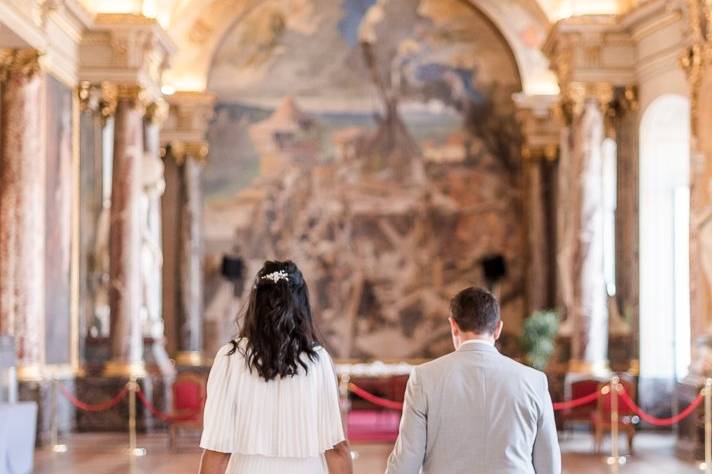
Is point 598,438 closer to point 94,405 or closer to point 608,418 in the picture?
point 608,418

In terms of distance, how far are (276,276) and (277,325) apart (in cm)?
22

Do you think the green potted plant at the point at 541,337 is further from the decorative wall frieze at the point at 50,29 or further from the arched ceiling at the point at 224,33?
the decorative wall frieze at the point at 50,29

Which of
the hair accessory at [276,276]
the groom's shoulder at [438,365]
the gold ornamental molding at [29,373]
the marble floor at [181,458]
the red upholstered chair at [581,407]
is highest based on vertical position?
the hair accessory at [276,276]

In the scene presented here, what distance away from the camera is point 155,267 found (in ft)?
74.0

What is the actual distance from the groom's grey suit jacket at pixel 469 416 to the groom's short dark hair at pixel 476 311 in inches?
3.4

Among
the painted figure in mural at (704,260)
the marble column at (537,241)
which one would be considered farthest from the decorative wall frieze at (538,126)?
the painted figure in mural at (704,260)

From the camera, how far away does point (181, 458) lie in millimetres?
16344

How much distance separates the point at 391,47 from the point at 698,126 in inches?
530

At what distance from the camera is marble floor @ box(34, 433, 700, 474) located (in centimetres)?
1472

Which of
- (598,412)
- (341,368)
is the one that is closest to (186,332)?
(341,368)

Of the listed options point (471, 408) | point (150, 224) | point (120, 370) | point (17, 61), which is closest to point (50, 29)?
point (17, 61)

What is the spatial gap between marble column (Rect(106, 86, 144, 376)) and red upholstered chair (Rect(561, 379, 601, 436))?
765 cm

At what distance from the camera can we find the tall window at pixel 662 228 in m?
21.4

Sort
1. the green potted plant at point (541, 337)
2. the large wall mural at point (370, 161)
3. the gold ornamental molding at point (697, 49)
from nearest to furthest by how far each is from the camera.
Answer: the gold ornamental molding at point (697, 49) < the green potted plant at point (541, 337) < the large wall mural at point (370, 161)
